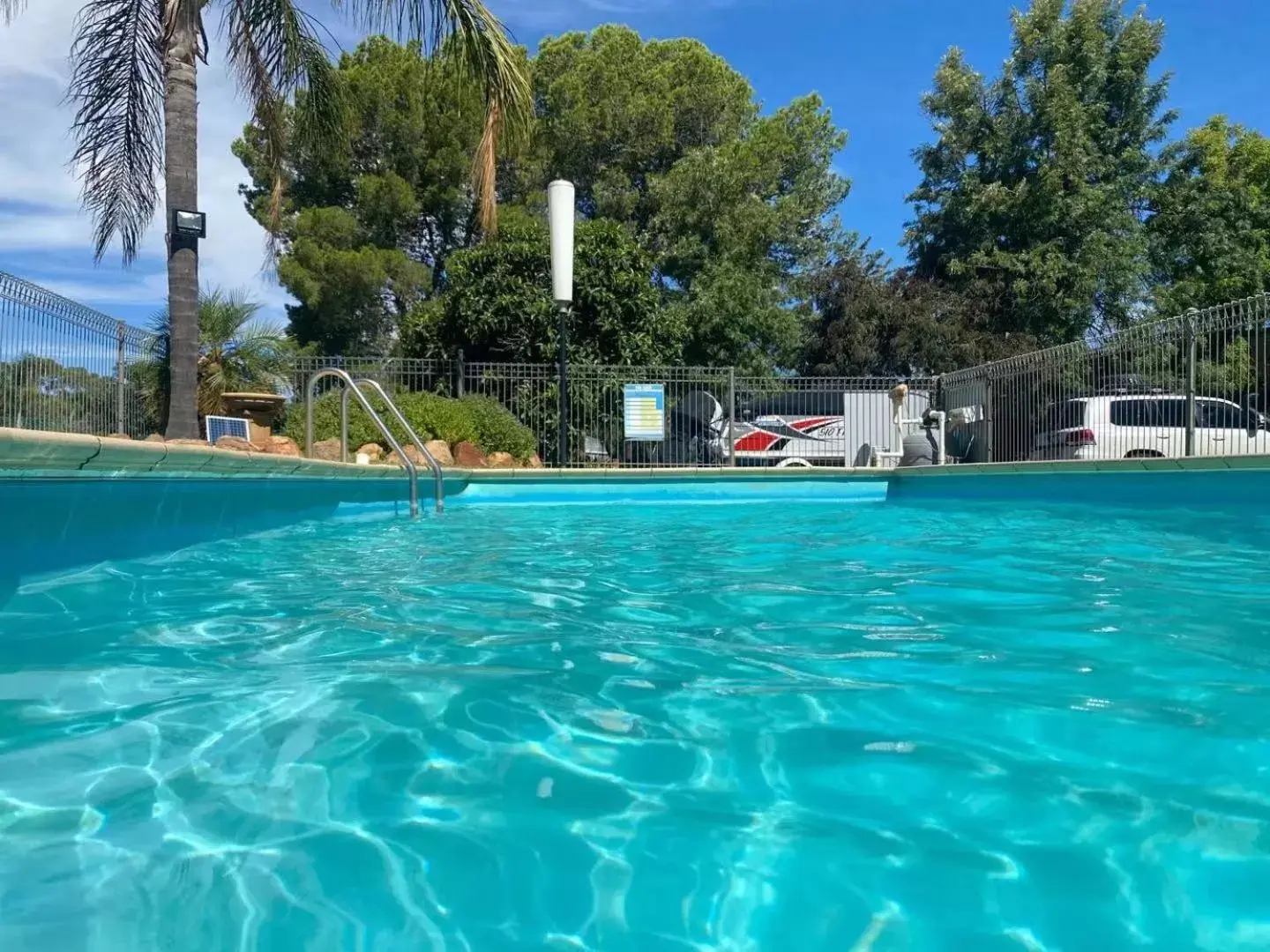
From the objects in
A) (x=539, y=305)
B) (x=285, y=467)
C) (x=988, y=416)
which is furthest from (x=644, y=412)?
(x=285, y=467)

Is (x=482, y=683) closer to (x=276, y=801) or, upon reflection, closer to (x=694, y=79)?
(x=276, y=801)

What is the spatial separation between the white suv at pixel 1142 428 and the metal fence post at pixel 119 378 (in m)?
11.2

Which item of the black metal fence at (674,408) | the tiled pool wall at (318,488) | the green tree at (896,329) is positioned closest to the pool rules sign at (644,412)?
the black metal fence at (674,408)

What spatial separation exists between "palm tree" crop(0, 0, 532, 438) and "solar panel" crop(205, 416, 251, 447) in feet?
1.25

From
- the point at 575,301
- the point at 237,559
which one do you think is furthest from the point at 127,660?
the point at 575,301

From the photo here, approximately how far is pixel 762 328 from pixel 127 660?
16772 millimetres

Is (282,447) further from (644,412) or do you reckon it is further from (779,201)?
(779,201)

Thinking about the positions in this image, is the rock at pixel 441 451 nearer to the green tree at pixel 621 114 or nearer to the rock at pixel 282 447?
the rock at pixel 282 447

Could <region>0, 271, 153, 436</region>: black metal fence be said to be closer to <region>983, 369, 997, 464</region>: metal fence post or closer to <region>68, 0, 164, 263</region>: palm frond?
<region>68, 0, 164, 263</region>: palm frond

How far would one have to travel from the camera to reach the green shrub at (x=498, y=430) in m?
13.2

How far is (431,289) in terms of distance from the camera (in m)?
19.8

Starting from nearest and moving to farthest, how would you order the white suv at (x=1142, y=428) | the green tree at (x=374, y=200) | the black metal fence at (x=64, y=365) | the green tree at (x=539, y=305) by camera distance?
the black metal fence at (x=64, y=365) < the white suv at (x=1142, y=428) < the green tree at (x=539, y=305) < the green tree at (x=374, y=200)

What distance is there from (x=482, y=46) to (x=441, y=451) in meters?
4.99

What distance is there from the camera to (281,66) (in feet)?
34.7
